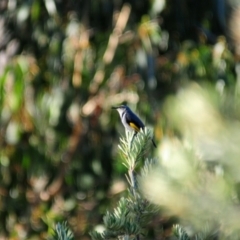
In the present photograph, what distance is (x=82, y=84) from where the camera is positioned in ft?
24.6

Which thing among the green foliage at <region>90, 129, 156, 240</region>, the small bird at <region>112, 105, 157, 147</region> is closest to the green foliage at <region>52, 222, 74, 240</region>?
the green foliage at <region>90, 129, 156, 240</region>

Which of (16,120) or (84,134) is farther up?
(16,120)

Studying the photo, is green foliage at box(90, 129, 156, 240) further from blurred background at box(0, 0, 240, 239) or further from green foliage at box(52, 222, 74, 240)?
blurred background at box(0, 0, 240, 239)

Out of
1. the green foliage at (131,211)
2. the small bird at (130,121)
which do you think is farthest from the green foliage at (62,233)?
the small bird at (130,121)

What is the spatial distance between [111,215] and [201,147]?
1.74 feet

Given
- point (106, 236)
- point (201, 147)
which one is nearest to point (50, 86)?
point (106, 236)

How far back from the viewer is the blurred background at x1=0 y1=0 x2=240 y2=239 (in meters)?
7.19

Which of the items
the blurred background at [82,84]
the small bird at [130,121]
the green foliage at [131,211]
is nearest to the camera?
the green foliage at [131,211]

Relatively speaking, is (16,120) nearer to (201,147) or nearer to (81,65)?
(81,65)

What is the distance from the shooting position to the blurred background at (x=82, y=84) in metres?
7.19

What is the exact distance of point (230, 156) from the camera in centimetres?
208

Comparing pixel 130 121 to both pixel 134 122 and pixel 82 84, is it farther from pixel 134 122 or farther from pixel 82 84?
pixel 82 84

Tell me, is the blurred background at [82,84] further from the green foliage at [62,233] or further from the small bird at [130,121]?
the green foliage at [62,233]

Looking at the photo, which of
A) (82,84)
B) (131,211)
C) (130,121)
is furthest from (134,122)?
(82,84)
